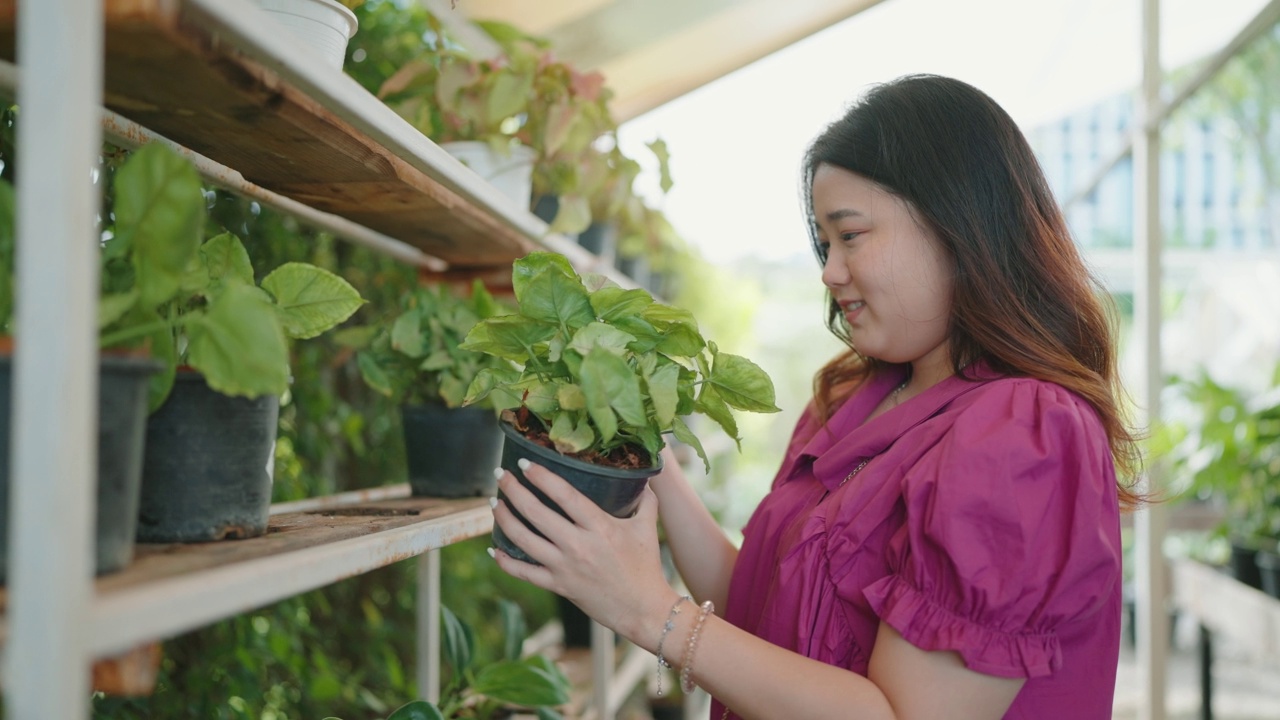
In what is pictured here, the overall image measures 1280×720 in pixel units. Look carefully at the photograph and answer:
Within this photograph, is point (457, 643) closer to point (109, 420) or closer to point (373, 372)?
point (373, 372)

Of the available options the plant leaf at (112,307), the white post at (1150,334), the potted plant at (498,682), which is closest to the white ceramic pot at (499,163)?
the potted plant at (498,682)

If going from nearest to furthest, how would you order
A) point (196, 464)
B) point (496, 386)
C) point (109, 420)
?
1. point (109, 420)
2. point (196, 464)
3. point (496, 386)

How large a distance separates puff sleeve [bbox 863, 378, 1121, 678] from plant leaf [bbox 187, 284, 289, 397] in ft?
1.95

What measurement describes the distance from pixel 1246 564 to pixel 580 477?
2633 millimetres

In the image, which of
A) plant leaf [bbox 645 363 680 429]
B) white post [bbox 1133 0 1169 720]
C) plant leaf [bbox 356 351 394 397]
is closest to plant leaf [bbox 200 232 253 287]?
plant leaf [bbox 645 363 680 429]

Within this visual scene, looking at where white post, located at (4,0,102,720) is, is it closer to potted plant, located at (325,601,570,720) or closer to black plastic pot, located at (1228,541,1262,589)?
potted plant, located at (325,601,570,720)

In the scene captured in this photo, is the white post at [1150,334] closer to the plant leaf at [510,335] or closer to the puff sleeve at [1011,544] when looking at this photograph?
the puff sleeve at [1011,544]

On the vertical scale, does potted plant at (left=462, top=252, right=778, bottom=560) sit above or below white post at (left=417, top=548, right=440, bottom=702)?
above

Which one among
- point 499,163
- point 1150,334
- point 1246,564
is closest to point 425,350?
point 499,163

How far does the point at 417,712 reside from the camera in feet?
3.49

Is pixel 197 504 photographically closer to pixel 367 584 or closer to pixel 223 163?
pixel 223 163

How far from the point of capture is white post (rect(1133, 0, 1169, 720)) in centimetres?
220

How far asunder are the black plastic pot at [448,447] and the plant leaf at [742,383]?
1.50ft

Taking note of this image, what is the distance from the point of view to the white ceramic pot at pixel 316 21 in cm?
83
